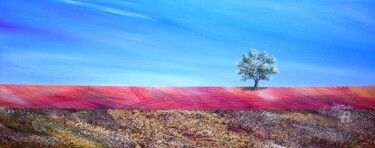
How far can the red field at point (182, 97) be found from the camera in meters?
5.32

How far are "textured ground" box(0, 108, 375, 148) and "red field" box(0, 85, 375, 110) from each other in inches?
2.9

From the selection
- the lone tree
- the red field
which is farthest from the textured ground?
the lone tree

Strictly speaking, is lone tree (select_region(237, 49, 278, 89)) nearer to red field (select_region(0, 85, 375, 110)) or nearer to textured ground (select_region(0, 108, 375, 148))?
red field (select_region(0, 85, 375, 110))

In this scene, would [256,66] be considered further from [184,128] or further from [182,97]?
[184,128]

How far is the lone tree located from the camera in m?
5.64

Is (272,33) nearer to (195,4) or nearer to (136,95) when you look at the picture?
(195,4)

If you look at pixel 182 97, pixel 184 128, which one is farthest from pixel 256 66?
pixel 184 128

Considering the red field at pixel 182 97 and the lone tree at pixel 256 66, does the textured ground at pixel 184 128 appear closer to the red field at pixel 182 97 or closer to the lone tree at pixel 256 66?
the red field at pixel 182 97

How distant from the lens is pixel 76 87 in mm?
5367

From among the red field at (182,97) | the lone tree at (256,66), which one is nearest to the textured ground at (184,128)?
the red field at (182,97)

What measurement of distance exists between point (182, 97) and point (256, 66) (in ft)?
2.91

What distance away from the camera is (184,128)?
5.67 metres

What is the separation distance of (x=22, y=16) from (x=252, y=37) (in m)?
2.44

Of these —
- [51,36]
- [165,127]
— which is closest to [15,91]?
[51,36]
